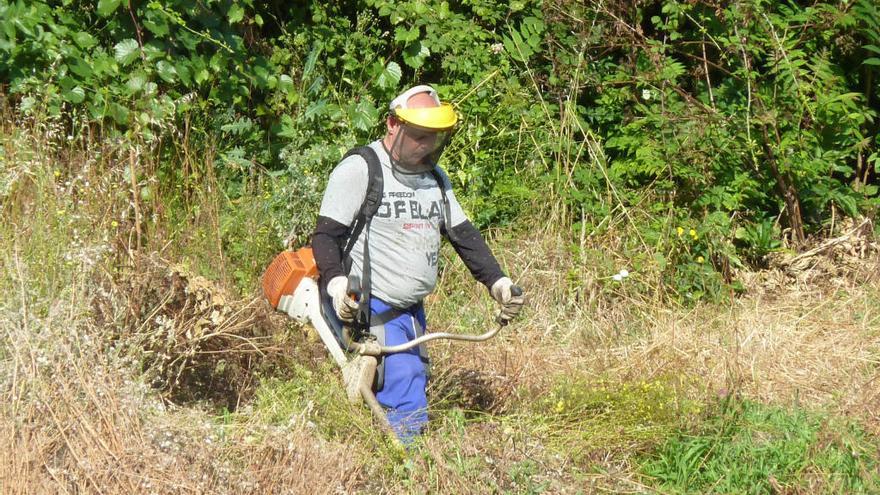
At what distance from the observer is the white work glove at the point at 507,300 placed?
4.61 metres

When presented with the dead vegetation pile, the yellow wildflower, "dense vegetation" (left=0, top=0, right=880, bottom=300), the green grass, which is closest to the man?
the yellow wildflower

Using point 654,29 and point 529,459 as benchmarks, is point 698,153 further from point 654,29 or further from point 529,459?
point 529,459

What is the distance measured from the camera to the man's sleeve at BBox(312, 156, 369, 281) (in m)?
4.49

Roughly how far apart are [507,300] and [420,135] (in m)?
0.77

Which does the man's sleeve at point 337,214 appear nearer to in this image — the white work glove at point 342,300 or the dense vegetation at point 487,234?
the white work glove at point 342,300

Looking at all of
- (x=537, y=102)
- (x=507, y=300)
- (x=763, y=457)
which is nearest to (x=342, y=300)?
(x=507, y=300)

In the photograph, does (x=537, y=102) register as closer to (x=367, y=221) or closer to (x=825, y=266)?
(x=825, y=266)

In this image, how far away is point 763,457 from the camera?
4551 millimetres

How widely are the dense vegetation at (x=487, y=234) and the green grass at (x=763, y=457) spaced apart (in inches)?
0.5

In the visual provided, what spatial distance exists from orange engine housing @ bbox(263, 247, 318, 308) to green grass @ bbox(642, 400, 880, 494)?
1640mm

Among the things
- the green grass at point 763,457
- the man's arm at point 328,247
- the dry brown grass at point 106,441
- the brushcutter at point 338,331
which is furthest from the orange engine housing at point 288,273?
the green grass at point 763,457

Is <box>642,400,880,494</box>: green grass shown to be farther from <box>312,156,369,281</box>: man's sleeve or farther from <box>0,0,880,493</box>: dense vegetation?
<box>312,156,369,281</box>: man's sleeve

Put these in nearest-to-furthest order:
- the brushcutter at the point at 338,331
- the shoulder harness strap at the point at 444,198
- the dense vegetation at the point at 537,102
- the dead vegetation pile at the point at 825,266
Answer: the brushcutter at the point at 338,331 → the shoulder harness strap at the point at 444,198 → the dense vegetation at the point at 537,102 → the dead vegetation pile at the point at 825,266

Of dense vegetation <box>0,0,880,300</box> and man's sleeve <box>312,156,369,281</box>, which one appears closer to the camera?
man's sleeve <box>312,156,369,281</box>
